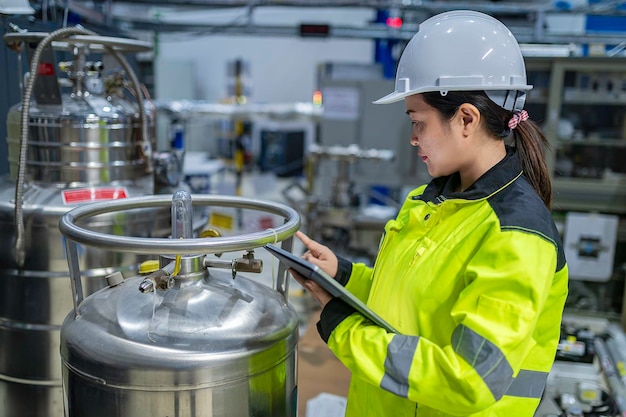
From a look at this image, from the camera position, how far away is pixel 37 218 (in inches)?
58.9

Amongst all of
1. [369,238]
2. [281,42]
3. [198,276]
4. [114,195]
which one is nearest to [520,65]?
[198,276]

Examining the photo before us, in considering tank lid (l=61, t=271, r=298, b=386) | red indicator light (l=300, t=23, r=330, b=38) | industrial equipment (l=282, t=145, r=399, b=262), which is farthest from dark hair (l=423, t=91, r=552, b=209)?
red indicator light (l=300, t=23, r=330, b=38)

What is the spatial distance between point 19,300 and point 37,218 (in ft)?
0.76

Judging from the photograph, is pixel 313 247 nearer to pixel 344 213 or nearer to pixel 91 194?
pixel 91 194

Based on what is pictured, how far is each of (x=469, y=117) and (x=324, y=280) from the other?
359 millimetres

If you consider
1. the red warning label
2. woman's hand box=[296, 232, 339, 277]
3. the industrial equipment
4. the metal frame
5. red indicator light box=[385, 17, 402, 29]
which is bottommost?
the industrial equipment

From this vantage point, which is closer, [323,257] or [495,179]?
[495,179]

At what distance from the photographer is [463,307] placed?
2.77 ft

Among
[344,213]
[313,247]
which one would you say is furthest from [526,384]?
[344,213]

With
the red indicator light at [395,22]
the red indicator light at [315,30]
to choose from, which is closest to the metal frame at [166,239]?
the red indicator light at [315,30]

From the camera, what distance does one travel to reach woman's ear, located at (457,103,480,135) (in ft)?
3.00

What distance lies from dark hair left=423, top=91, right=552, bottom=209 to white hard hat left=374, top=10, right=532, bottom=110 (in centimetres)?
1

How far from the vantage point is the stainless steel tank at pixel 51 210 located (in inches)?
59.4

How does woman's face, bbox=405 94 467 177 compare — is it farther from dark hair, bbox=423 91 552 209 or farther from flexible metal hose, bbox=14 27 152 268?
flexible metal hose, bbox=14 27 152 268
